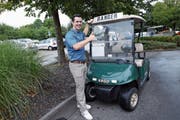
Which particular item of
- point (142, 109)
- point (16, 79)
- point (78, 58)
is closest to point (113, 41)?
point (78, 58)

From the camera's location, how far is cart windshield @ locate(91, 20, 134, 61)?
445cm

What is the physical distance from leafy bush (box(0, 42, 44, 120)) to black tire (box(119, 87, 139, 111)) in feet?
5.67

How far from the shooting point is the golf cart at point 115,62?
13.2ft

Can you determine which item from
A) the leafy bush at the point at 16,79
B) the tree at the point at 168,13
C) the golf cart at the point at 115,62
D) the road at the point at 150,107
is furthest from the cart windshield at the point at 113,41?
the tree at the point at 168,13

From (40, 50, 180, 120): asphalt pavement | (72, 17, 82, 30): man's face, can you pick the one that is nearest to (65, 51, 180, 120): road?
(40, 50, 180, 120): asphalt pavement

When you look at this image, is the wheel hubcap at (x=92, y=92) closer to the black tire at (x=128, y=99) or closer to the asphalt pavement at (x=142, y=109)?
the asphalt pavement at (x=142, y=109)

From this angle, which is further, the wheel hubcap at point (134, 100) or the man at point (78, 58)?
the wheel hubcap at point (134, 100)

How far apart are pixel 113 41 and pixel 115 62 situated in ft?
1.70

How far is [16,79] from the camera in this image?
3.80 metres

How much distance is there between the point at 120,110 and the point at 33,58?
217 centimetres

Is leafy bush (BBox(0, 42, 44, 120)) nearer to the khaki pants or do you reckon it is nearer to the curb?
the curb

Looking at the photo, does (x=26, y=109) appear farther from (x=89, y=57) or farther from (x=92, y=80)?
(x=89, y=57)

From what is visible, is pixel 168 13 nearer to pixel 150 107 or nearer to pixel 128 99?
pixel 150 107

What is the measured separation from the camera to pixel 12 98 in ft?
11.3
